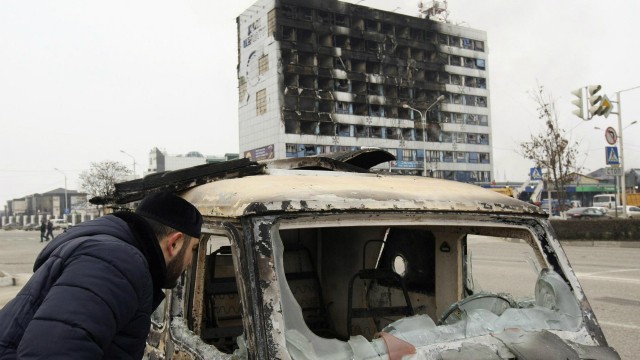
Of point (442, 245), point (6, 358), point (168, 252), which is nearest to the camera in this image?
point (6, 358)

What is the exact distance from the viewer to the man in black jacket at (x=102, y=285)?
50.8 inches

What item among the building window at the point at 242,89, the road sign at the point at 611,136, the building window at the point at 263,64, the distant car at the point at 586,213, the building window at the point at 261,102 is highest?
the building window at the point at 263,64

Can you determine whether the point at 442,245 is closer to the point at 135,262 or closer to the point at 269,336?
the point at 269,336

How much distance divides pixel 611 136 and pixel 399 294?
82.2 feet

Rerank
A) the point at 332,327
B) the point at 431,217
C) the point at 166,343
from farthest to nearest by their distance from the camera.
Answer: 1. the point at 332,327
2. the point at 166,343
3. the point at 431,217

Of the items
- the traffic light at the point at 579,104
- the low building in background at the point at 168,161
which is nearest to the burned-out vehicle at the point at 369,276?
the traffic light at the point at 579,104

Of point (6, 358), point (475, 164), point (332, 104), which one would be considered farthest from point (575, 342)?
point (475, 164)

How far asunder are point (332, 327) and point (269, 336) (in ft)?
9.44

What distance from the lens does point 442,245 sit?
3.71m

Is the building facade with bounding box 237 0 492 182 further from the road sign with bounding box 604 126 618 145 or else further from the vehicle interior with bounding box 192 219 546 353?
the vehicle interior with bounding box 192 219 546 353

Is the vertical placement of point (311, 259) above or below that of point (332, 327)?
above

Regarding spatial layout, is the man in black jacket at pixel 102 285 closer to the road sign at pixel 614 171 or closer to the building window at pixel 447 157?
the road sign at pixel 614 171

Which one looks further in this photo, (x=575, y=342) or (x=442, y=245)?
(x=442, y=245)

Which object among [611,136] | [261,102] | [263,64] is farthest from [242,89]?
[611,136]
